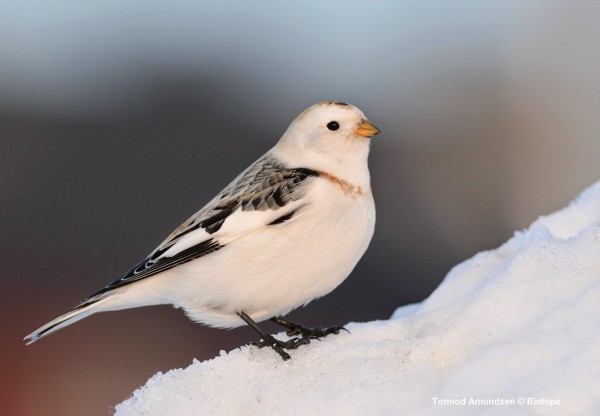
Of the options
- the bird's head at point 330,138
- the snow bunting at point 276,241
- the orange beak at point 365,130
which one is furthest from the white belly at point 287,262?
the orange beak at point 365,130

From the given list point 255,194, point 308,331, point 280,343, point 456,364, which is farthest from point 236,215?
point 456,364

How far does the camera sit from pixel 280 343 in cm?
294

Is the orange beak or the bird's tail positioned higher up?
the orange beak

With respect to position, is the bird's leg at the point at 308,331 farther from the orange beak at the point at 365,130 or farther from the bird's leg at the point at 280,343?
the orange beak at the point at 365,130

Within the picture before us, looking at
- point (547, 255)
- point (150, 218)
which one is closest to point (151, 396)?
point (547, 255)

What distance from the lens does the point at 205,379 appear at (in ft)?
8.24

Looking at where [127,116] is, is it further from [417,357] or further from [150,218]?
[417,357]

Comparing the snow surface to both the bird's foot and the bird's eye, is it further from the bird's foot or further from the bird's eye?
the bird's eye

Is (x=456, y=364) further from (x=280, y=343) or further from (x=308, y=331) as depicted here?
(x=308, y=331)

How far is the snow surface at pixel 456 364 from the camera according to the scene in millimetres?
1962

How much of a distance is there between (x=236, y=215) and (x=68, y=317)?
2.63 feet

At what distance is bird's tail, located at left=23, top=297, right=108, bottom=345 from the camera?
3.44 metres

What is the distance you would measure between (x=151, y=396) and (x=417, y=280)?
6.50m

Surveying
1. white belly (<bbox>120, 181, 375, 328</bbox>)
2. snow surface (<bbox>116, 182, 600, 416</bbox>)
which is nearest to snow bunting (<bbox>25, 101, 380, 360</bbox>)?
white belly (<bbox>120, 181, 375, 328</bbox>)
